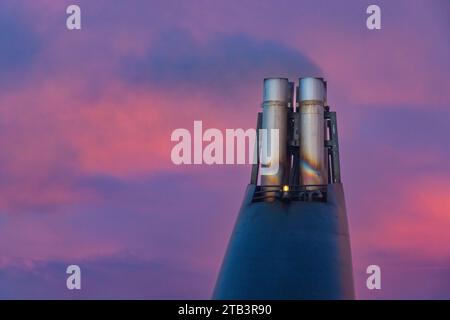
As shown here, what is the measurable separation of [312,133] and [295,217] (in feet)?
32.8

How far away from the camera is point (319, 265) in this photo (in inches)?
2581

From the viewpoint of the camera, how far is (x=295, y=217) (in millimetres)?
70188

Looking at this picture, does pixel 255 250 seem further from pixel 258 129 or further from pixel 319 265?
pixel 258 129

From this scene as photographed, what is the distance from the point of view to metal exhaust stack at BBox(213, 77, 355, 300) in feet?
209

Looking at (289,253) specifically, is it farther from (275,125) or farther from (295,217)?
(275,125)

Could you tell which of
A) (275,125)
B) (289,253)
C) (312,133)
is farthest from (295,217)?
(275,125)

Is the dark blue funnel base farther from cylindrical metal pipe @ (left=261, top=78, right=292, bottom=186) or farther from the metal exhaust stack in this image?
cylindrical metal pipe @ (left=261, top=78, right=292, bottom=186)

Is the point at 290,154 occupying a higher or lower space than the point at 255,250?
higher

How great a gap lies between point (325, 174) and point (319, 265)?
13796mm

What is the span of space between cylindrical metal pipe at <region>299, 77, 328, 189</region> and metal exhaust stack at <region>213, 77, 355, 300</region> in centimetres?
8
